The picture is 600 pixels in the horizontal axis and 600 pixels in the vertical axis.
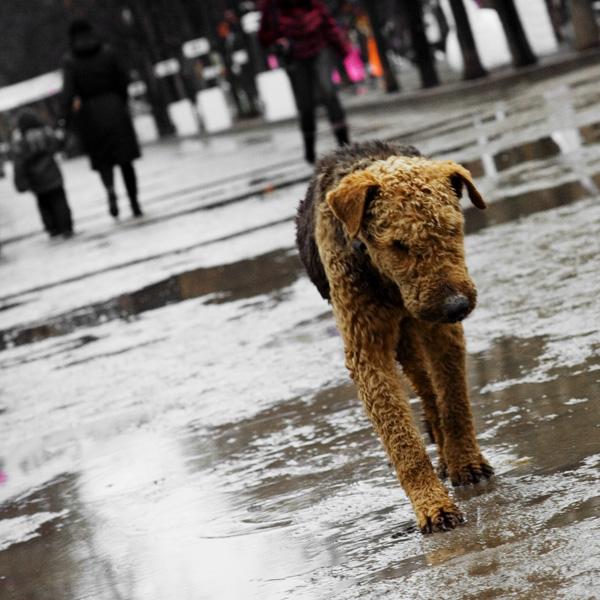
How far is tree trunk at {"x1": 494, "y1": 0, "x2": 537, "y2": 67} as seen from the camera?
2520cm

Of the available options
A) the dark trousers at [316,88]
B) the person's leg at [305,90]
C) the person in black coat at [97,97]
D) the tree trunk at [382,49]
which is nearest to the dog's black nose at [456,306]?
the dark trousers at [316,88]

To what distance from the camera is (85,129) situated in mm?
18562

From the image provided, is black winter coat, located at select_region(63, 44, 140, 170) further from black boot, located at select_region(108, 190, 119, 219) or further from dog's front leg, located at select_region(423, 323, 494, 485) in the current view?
dog's front leg, located at select_region(423, 323, 494, 485)

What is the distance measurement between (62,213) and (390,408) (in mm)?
16215

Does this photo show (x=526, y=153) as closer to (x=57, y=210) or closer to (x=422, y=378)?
(x=57, y=210)

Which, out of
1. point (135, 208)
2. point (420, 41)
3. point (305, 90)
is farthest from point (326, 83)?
point (420, 41)

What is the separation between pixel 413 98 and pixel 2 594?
23.2 m

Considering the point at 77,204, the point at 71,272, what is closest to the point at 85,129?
the point at 71,272

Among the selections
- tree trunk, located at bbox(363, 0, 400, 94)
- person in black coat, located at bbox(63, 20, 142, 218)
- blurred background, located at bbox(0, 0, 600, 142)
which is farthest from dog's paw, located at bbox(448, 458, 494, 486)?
tree trunk, located at bbox(363, 0, 400, 94)

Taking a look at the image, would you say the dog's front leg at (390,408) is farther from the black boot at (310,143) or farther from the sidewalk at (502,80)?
the sidewalk at (502,80)

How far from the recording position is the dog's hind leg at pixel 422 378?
529 cm

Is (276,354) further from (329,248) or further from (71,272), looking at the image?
(71,272)

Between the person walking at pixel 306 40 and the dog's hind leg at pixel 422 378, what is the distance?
1217 cm

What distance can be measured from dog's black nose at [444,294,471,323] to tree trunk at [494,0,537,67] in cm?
2139
